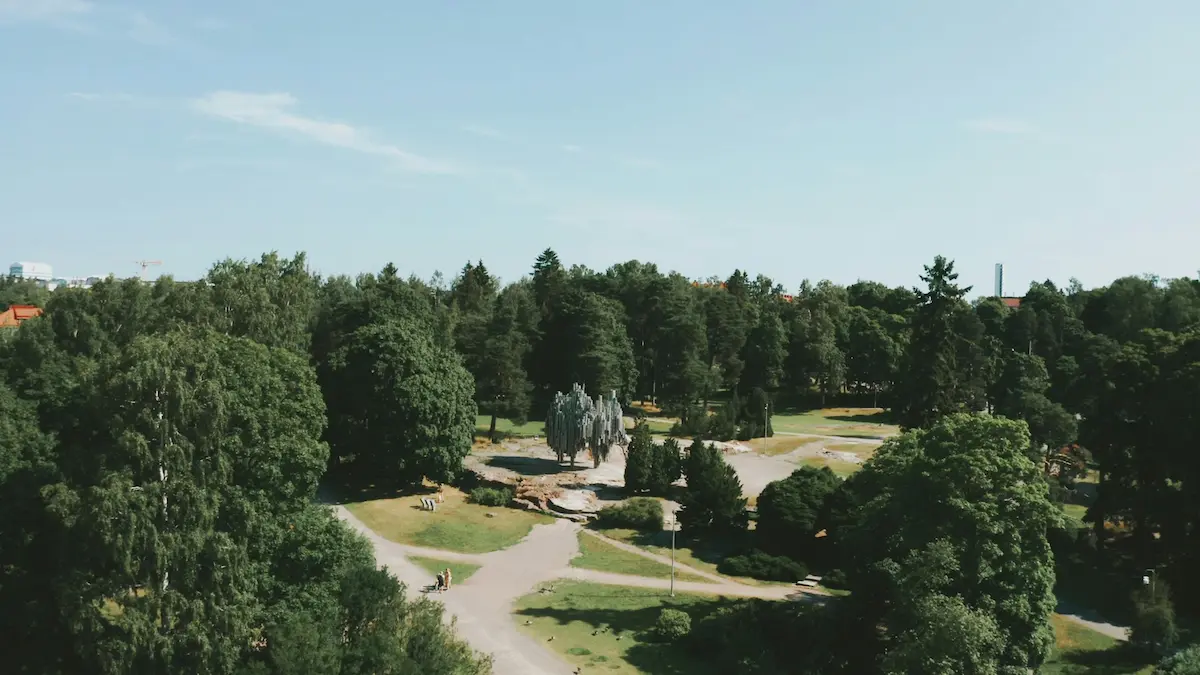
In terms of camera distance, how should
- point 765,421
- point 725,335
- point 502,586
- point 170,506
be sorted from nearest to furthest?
point 170,506, point 502,586, point 765,421, point 725,335

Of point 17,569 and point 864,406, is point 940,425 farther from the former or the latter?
point 864,406

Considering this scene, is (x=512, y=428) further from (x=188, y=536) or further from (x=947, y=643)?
(x=947, y=643)

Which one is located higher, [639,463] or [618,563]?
[639,463]

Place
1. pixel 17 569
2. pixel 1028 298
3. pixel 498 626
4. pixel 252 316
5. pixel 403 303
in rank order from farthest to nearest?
pixel 1028 298
pixel 403 303
pixel 252 316
pixel 498 626
pixel 17 569

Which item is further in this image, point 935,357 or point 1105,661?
point 935,357

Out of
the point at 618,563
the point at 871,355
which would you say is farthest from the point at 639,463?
the point at 871,355

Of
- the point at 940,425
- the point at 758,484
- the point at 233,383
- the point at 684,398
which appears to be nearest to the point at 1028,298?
the point at 684,398
